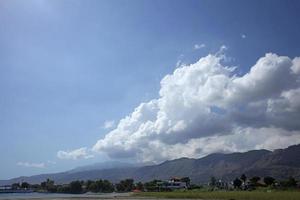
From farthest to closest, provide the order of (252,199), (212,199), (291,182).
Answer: (291,182)
(212,199)
(252,199)

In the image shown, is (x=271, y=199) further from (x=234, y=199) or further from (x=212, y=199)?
(x=212, y=199)

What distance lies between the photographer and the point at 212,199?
325ft

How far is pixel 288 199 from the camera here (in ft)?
263

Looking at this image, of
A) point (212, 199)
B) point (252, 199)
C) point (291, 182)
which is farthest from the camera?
point (291, 182)

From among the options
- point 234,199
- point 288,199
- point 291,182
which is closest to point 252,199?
point 234,199

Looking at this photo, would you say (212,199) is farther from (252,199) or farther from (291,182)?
(291,182)

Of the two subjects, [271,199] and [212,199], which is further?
[212,199]

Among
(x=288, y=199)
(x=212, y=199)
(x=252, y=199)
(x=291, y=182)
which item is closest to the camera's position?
(x=288, y=199)

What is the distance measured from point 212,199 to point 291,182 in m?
113

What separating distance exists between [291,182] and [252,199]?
4677 inches

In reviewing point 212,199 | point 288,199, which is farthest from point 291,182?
point 288,199

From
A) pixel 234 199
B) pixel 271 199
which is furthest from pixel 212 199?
pixel 271 199

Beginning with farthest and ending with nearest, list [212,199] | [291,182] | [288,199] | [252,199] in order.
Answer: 1. [291,182]
2. [212,199]
3. [252,199]
4. [288,199]

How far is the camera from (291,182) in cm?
19825
